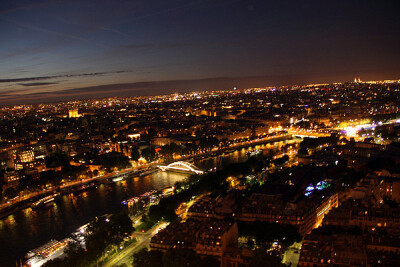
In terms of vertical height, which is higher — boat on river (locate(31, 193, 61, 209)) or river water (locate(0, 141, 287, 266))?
boat on river (locate(31, 193, 61, 209))

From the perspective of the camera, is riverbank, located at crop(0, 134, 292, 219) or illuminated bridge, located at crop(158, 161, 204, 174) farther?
illuminated bridge, located at crop(158, 161, 204, 174)

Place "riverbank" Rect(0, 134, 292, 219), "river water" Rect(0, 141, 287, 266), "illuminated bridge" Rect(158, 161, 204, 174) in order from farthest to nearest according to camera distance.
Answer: "illuminated bridge" Rect(158, 161, 204, 174) < "riverbank" Rect(0, 134, 292, 219) < "river water" Rect(0, 141, 287, 266)

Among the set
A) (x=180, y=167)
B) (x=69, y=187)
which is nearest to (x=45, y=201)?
(x=69, y=187)

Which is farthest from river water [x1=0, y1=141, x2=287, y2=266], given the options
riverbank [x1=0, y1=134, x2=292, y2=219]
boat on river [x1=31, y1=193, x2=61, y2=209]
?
riverbank [x1=0, y1=134, x2=292, y2=219]

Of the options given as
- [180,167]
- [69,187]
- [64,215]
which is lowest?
[64,215]

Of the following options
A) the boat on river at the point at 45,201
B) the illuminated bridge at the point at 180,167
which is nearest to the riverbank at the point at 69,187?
the boat on river at the point at 45,201

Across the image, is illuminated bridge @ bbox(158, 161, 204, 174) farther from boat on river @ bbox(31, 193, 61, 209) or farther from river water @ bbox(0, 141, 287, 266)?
boat on river @ bbox(31, 193, 61, 209)

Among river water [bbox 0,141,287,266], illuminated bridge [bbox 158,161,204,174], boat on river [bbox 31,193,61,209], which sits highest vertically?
illuminated bridge [bbox 158,161,204,174]

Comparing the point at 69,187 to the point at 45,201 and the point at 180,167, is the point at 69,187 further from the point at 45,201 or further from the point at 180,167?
the point at 180,167

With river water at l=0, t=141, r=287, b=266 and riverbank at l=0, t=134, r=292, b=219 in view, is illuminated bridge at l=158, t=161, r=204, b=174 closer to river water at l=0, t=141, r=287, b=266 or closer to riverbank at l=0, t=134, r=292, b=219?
river water at l=0, t=141, r=287, b=266

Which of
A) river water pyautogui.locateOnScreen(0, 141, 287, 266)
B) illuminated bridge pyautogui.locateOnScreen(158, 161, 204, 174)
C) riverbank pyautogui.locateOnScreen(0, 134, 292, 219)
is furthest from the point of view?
illuminated bridge pyautogui.locateOnScreen(158, 161, 204, 174)
